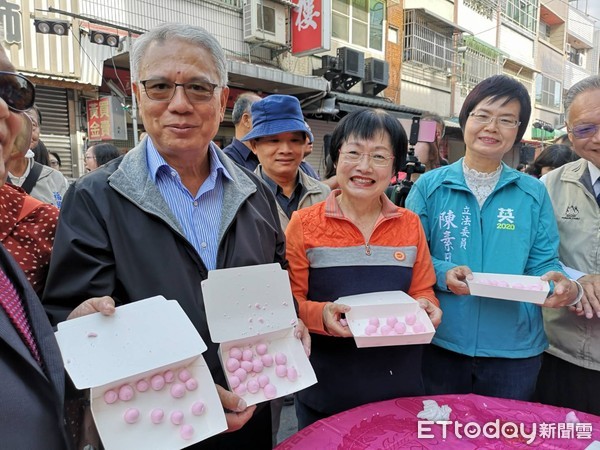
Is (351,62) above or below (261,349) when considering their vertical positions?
above

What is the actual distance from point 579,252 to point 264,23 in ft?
25.9

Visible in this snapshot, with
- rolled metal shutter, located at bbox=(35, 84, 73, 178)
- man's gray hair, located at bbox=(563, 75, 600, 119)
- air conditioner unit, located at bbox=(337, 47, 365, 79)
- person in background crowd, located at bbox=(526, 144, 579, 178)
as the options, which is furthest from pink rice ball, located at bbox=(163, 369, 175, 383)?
air conditioner unit, located at bbox=(337, 47, 365, 79)

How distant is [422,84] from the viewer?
13.0m

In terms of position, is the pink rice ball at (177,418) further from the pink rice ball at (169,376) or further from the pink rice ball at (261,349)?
the pink rice ball at (261,349)

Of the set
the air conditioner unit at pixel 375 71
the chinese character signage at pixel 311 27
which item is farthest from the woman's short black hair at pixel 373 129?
the air conditioner unit at pixel 375 71

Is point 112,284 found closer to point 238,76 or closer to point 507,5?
point 238,76

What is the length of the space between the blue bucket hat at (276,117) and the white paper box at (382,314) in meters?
1.22

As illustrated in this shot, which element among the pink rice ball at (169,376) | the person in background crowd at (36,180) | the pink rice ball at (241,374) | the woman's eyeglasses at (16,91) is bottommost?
the pink rice ball at (241,374)

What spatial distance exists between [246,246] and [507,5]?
64.5 ft

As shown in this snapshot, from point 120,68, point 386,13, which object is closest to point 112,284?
point 120,68

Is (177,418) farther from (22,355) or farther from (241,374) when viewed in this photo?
(22,355)

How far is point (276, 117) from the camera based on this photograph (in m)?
2.45

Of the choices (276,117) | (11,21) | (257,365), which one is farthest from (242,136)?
(11,21)

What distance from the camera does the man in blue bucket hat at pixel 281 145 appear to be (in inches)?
95.9
